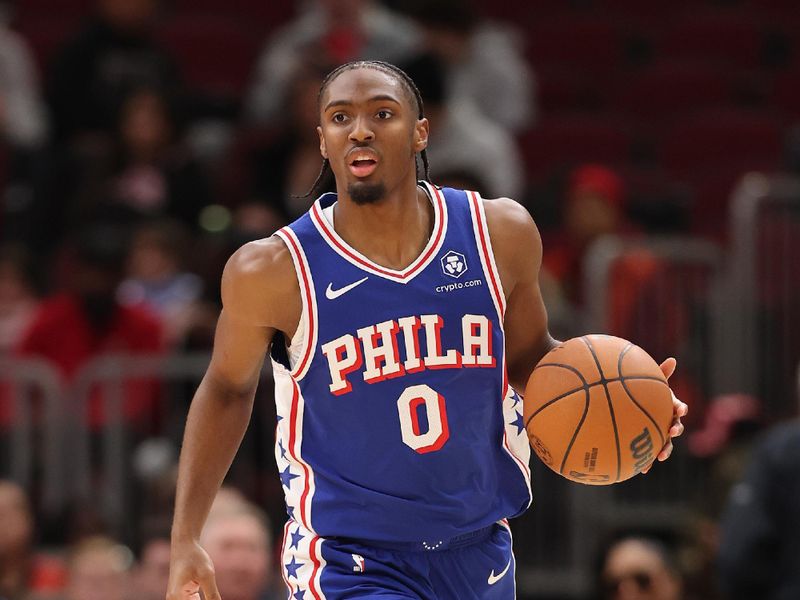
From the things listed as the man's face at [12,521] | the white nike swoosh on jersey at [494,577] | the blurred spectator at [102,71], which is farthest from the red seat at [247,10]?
the white nike swoosh on jersey at [494,577]

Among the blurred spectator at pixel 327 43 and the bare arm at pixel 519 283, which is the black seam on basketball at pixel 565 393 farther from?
the blurred spectator at pixel 327 43

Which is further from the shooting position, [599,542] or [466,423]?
[599,542]

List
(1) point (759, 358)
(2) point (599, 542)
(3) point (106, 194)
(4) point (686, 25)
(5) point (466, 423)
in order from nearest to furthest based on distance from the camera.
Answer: (5) point (466, 423)
(2) point (599, 542)
(1) point (759, 358)
(3) point (106, 194)
(4) point (686, 25)

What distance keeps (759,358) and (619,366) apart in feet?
14.4

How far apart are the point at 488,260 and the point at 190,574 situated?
4.00 feet

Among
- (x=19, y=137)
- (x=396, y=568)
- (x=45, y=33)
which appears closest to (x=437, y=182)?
(x=19, y=137)

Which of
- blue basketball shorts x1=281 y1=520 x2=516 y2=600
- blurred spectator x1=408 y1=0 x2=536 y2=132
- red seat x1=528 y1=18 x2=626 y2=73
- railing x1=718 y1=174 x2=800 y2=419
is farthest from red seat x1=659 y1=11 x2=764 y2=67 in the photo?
blue basketball shorts x1=281 y1=520 x2=516 y2=600

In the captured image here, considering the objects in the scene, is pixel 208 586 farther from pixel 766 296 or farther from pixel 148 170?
pixel 148 170

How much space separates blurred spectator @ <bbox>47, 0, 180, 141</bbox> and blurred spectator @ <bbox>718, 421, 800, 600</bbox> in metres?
4.72

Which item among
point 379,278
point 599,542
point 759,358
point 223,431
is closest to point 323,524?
point 223,431

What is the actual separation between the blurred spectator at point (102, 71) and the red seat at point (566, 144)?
8.13 feet

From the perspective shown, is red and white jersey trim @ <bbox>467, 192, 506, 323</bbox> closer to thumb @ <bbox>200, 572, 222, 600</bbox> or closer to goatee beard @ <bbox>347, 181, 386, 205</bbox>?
goatee beard @ <bbox>347, 181, 386, 205</bbox>

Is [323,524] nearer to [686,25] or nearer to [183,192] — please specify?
[183,192]

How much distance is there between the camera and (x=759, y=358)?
29.4 ft
